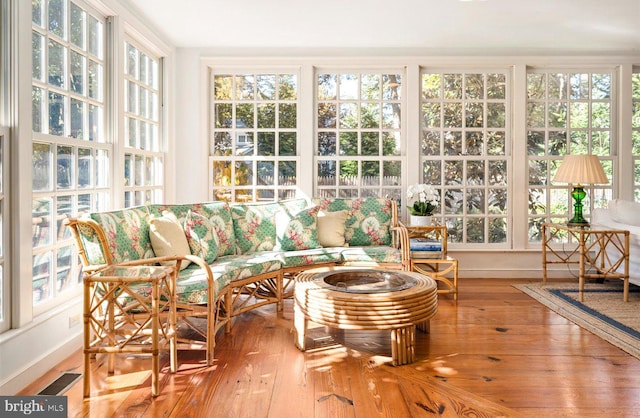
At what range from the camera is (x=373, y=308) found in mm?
2719

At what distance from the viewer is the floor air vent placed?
243 centimetres

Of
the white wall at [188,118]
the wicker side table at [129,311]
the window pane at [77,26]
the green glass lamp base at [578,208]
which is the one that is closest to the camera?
the wicker side table at [129,311]

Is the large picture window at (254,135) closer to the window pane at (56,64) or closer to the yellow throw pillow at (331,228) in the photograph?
the yellow throw pillow at (331,228)

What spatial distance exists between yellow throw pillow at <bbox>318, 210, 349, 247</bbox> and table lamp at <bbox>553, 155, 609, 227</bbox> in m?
2.34

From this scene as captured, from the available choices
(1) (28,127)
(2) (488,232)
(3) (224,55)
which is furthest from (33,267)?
(2) (488,232)

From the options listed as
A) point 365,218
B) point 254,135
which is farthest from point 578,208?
point 254,135

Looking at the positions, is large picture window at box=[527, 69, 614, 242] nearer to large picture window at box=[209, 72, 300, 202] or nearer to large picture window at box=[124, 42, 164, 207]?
large picture window at box=[209, 72, 300, 202]

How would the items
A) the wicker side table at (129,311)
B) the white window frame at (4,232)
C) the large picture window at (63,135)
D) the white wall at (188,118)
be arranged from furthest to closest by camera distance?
the white wall at (188,118) < the large picture window at (63,135) < the white window frame at (4,232) < the wicker side table at (129,311)

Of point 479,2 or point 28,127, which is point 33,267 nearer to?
point 28,127

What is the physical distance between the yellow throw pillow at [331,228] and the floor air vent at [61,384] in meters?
2.48

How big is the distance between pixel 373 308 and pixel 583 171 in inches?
129

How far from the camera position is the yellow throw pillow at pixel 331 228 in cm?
458

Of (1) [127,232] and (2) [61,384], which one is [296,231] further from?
(2) [61,384]

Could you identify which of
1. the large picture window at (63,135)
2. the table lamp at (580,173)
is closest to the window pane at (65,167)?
the large picture window at (63,135)
